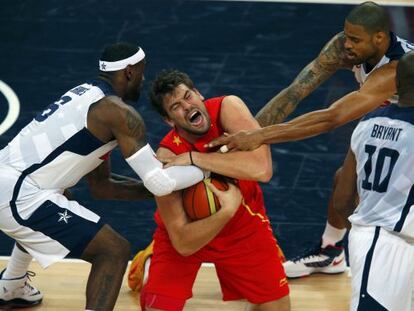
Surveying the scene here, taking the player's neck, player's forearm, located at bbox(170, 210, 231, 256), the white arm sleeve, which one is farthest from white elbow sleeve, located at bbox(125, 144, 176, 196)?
the player's neck

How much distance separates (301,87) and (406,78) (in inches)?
75.9

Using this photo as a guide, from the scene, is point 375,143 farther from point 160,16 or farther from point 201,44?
point 160,16

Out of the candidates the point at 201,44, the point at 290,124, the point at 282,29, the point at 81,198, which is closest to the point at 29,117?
Answer: the point at 81,198

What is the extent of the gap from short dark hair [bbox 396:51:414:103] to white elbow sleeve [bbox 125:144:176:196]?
60.1 inches

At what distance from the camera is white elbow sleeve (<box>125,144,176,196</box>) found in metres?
7.55

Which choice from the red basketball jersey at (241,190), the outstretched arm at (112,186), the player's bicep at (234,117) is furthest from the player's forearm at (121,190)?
the player's bicep at (234,117)

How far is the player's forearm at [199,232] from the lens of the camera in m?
7.69

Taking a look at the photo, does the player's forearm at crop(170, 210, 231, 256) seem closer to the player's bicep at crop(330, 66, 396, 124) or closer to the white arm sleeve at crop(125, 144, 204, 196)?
the white arm sleeve at crop(125, 144, 204, 196)

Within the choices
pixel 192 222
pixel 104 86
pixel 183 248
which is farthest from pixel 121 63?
pixel 183 248

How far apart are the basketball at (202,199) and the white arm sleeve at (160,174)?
3.4 inches

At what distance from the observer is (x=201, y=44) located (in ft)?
43.7

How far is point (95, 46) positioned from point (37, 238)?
570 cm

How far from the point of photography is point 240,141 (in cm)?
777

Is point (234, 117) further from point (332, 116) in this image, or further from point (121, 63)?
point (121, 63)
